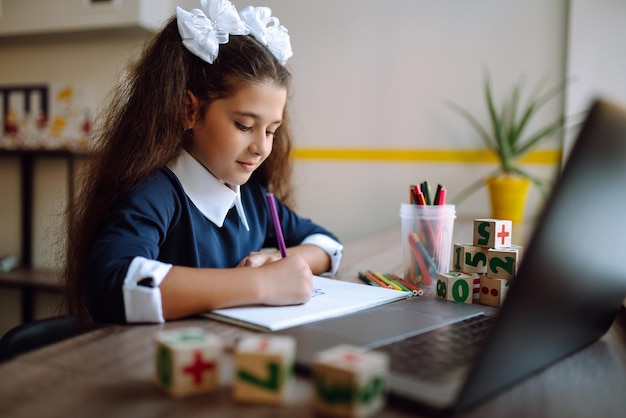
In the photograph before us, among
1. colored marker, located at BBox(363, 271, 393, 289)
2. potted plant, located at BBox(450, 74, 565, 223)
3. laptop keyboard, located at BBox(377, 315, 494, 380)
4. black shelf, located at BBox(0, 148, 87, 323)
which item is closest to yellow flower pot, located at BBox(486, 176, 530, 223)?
potted plant, located at BBox(450, 74, 565, 223)

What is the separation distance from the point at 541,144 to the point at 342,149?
878 mm

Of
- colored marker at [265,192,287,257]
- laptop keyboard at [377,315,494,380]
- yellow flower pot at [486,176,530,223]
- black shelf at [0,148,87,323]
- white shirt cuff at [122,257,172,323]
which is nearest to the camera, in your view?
laptop keyboard at [377,315,494,380]

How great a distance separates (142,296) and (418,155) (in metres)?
1.98

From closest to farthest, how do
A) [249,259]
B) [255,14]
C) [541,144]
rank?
[249,259] < [255,14] < [541,144]

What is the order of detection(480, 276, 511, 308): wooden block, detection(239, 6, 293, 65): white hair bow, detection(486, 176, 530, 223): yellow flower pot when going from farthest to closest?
detection(486, 176, 530, 223): yellow flower pot
detection(239, 6, 293, 65): white hair bow
detection(480, 276, 511, 308): wooden block

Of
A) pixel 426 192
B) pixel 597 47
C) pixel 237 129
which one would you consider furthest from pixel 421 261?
pixel 597 47

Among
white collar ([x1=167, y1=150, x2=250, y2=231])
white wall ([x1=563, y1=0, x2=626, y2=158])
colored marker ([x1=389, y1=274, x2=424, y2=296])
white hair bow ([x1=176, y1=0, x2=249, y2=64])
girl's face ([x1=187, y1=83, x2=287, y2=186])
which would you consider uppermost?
white wall ([x1=563, y1=0, x2=626, y2=158])

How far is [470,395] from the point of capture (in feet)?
1.45

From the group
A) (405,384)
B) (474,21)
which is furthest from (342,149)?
(405,384)

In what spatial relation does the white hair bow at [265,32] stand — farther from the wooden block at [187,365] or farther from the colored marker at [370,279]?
the wooden block at [187,365]

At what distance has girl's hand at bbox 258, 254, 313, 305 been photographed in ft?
2.49

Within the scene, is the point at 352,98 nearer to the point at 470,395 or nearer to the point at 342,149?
the point at 342,149

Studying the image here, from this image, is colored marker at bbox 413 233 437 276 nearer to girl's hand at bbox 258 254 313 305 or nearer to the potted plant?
girl's hand at bbox 258 254 313 305

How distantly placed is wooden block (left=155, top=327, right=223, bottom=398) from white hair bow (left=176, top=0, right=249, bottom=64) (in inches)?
25.9
